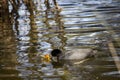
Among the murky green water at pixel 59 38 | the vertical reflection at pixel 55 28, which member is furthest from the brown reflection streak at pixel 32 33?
the vertical reflection at pixel 55 28

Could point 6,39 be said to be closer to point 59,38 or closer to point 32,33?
point 32,33

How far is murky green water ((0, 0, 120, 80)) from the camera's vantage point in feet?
22.9

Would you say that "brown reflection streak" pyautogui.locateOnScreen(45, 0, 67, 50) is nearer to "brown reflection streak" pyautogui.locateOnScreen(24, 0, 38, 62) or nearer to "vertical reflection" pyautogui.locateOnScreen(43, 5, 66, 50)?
"vertical reflection" pyautogui.locateOnScreen(43, 5, 66, 50)

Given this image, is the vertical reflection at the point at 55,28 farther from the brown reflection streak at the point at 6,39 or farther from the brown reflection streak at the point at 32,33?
the brown reflection streak at the point at 6,39

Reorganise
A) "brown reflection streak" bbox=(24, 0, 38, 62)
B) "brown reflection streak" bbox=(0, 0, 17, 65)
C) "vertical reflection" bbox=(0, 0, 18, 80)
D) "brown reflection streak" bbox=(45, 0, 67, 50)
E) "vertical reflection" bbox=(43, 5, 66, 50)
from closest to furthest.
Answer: "vertical reflection" bbox=(0, 0, 18, 80)
"brown reflection streak" bbox=(0, 0, 17, 65)
"brown reflection streak" bbox=(24, 0, 38, 62)
"vertical reflection" bbox=(43, 5, 66, 50)
"brown reflection streak" bbox=(45, 0, 67, 50)

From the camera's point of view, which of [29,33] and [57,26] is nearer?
[29,33]

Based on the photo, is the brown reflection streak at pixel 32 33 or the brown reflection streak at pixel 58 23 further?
the brown reflection streak at pixel 58 23

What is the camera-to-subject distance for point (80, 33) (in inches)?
394

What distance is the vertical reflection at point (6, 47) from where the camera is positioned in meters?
7.19

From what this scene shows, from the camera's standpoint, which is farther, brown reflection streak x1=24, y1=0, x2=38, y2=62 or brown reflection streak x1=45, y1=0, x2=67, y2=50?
brown reflection streak x1=45, y1=0, x2=67, y2=50

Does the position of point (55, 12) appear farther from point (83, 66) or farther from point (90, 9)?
point (83, 66)

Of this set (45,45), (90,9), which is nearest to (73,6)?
(90,9)

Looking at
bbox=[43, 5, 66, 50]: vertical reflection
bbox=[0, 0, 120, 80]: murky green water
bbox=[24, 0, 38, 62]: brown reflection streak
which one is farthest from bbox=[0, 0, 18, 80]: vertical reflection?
bbox=[43, 5, 66, 50]: vertical reflection

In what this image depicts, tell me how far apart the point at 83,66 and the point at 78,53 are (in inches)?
13.7
